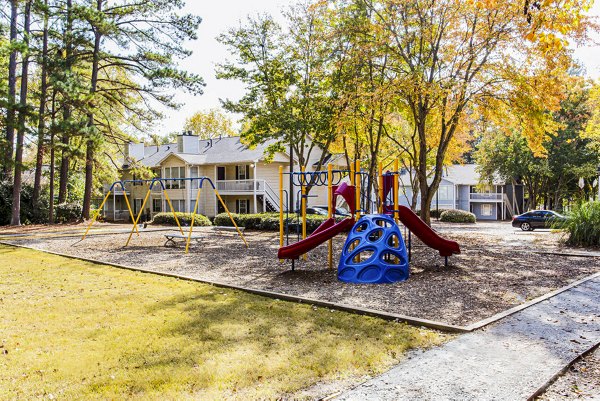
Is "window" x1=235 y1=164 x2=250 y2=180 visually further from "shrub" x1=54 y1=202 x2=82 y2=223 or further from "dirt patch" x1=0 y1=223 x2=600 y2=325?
"dirt patch" x1=0 y1=223 x2=600 y2=325

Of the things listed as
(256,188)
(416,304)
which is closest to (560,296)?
Answer: (416,304)

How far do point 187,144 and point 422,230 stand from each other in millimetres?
36153

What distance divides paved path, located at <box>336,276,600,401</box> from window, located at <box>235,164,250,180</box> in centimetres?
3451

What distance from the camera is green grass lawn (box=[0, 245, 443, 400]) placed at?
4828 mm

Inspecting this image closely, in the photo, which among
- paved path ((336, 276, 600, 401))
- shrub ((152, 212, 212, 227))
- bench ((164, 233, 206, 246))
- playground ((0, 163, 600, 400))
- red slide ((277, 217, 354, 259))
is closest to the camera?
paved path ((336, 276, 600, 401))

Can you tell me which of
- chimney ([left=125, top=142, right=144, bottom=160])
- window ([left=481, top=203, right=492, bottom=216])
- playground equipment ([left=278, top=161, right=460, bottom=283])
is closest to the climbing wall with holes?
playground equipment ([left=278, top=161, right=460, bottom=283])

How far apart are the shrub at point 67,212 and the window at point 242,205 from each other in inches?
524

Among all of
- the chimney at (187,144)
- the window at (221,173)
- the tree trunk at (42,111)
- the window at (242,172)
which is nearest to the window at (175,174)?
the chimney at (187,144)

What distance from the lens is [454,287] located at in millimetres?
9539

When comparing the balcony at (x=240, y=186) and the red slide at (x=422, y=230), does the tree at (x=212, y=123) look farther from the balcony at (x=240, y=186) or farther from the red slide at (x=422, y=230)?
the red slide at (x=422, y=230)

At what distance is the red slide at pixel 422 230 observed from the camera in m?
11.4

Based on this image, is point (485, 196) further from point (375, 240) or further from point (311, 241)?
point (311, 241)

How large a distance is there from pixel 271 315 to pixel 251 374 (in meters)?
2.51

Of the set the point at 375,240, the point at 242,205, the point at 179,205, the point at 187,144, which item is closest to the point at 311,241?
the point at 375,240
